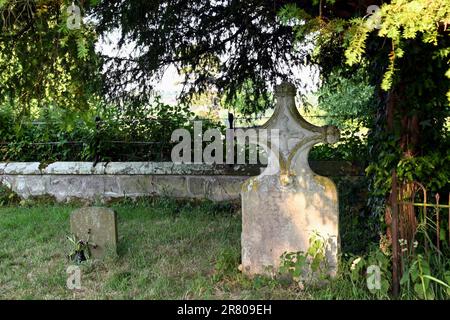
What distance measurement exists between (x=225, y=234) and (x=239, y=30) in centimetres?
290

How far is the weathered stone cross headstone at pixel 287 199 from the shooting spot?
3.96 metres

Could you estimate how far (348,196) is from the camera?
572 cm

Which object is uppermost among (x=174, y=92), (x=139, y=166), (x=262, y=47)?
(x=262, y=47)

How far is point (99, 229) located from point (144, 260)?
62cm

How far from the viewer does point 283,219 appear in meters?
4.08

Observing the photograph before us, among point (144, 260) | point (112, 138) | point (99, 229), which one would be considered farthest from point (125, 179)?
point (144, 260)

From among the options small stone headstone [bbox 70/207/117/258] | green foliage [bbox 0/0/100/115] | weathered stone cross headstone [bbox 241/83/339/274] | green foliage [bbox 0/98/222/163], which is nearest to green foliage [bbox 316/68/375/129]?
weathered stone cross headstone [bbox 241/83/339/274]

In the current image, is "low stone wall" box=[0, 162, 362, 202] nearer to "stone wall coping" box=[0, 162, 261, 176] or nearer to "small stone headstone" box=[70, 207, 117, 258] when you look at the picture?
"stone wall coping" box=[0, 162, 261, 176]

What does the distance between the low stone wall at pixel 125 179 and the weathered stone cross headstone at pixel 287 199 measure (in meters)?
3.11

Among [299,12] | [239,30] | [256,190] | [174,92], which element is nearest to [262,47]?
[239,30]

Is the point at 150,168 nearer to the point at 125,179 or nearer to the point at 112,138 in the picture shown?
the point at 125,179

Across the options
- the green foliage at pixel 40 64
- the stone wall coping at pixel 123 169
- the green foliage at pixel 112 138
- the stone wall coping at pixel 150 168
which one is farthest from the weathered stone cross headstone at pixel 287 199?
the green foliage at pixel 112 138

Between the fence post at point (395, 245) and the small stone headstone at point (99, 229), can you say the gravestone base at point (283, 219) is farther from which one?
the small stone headstone at point (99, 229)

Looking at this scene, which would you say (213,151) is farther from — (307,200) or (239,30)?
(307,200)
